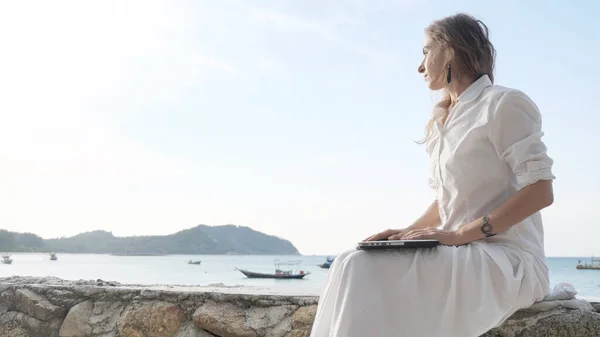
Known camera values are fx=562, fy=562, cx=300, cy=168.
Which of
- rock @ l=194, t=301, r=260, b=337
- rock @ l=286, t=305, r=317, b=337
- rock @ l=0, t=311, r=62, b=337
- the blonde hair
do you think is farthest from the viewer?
rock @ l=0, t=311, r=62, b=337

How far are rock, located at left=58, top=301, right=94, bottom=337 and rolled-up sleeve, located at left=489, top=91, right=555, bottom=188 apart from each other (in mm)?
2014

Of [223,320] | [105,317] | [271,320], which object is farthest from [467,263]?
[105,317]

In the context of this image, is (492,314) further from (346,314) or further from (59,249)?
(59,249)

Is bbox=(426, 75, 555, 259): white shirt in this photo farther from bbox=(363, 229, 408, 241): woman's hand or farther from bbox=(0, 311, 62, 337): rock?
bbox=(0, 311, 62, 337): rock

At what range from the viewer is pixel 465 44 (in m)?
2.02

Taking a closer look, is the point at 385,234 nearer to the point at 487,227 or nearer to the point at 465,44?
the point at 487,227

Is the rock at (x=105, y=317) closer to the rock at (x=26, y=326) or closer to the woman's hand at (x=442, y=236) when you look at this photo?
the rock at (x=26, y=326)

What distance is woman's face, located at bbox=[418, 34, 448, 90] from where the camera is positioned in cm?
207

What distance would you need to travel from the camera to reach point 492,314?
1.66 m

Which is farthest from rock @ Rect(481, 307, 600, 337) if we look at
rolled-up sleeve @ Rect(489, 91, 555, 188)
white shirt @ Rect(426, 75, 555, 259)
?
rolled-up sleeve @ Rect(489, 91, 555, 188)

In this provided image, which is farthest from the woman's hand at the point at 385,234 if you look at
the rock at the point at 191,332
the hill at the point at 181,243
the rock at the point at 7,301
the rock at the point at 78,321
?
the hill at the point at 181,243

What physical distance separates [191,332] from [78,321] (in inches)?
23.8

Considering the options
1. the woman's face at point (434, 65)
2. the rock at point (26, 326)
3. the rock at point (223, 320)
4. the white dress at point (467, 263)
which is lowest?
the rock at point (26, 326)

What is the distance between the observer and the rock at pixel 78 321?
2660 mm
